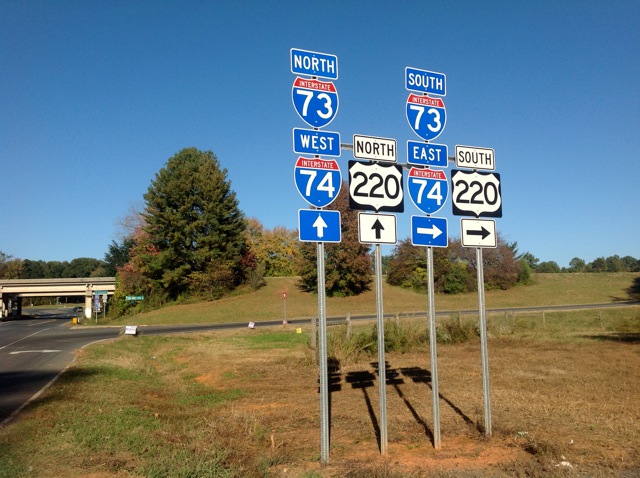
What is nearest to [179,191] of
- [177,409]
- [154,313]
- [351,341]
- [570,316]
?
[154,313]

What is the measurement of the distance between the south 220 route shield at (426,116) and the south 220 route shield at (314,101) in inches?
54.9

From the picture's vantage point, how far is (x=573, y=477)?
5.26 m

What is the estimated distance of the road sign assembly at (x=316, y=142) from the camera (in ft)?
21.2

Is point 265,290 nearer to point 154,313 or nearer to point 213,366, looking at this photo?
point 154,313

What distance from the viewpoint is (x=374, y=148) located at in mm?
7023

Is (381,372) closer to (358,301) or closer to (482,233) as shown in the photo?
(482,233)

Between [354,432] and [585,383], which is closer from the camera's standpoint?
[354,432]

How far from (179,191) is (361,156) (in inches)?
1918

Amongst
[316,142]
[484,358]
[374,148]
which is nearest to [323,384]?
[484,358]

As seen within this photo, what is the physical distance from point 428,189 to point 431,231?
632 mm

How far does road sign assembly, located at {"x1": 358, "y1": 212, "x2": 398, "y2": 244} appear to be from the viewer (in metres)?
6.70


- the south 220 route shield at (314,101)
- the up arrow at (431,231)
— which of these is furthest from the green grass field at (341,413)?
the south 220 route shield at (314,101)

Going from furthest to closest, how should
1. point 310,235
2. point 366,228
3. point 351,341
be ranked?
point 351,341
point 366,228
point 310,235

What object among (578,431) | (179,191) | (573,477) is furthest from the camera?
(179,191)
